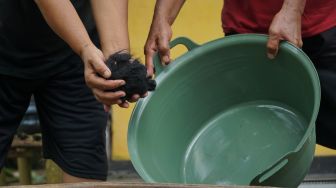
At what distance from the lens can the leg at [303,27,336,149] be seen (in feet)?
7.02

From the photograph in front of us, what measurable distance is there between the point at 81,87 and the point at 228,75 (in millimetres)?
487

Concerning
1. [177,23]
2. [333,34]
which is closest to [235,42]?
[333,34]

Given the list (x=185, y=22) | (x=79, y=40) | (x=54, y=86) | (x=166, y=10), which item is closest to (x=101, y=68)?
(x=79, y=40)

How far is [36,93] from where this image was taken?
237 cm

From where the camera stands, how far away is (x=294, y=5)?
6.52 ft

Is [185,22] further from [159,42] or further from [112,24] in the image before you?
[112,24]

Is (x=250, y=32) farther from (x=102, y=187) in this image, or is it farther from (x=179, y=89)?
(x=102, y=187)

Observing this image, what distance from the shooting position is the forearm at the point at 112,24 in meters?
1.90

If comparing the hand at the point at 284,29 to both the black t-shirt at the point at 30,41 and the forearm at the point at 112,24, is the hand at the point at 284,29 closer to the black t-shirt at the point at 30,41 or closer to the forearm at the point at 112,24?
the forearm at the point at 112,24

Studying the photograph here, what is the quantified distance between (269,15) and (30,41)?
727mm

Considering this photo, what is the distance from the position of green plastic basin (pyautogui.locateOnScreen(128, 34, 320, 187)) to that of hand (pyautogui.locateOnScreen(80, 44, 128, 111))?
187 mm

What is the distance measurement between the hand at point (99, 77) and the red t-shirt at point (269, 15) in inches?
21.2

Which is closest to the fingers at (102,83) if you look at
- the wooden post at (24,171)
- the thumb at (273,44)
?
the thumb at (273,44)

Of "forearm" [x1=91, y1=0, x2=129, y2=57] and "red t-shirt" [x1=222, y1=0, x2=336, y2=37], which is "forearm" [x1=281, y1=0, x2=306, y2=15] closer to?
"red t-shirt" [x1=222, y1=0, x2=336, y2=37]
